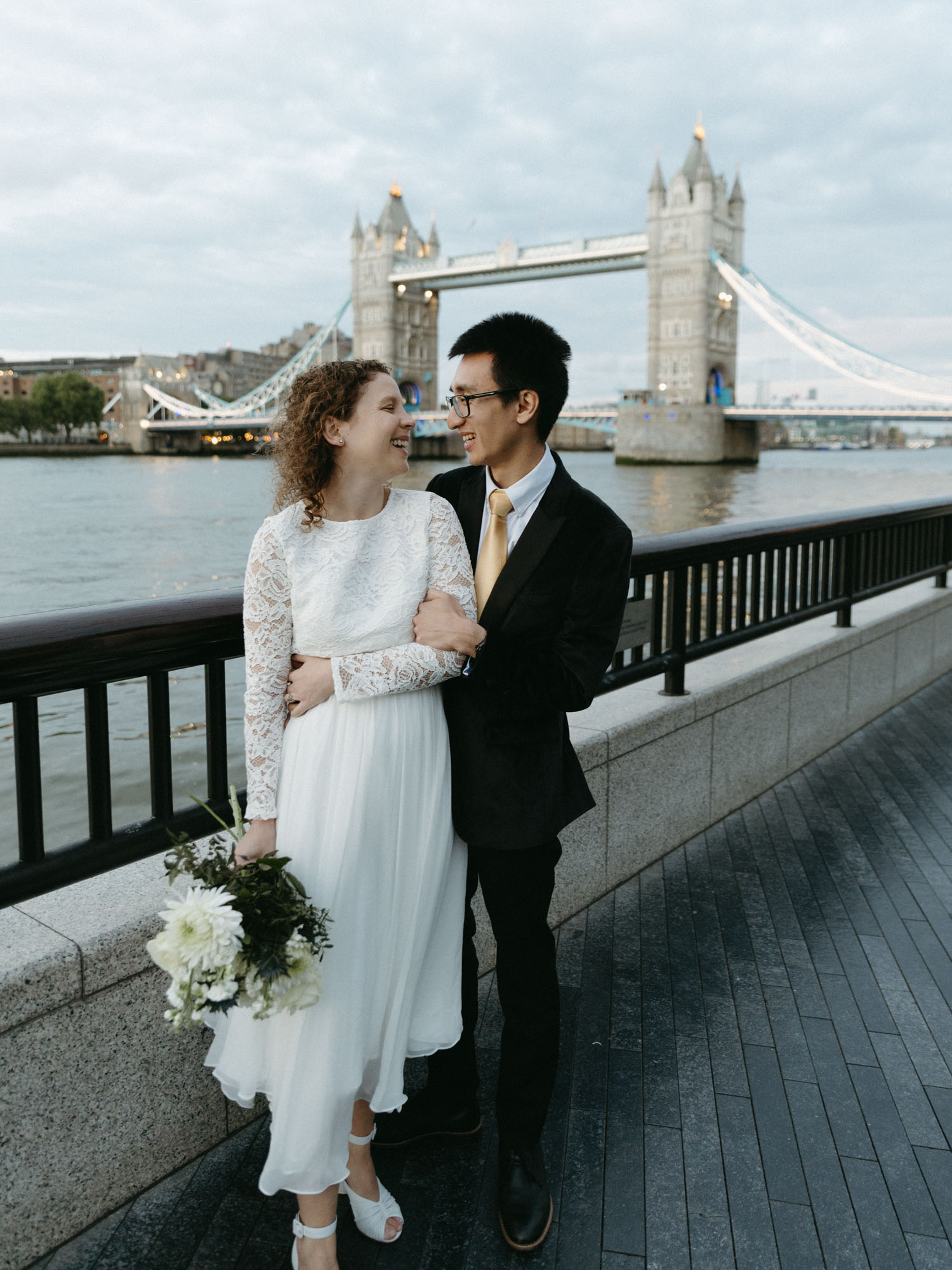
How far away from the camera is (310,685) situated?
145 cm

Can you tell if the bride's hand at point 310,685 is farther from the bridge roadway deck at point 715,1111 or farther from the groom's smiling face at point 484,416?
the bridge roadway deck at point 715,1111

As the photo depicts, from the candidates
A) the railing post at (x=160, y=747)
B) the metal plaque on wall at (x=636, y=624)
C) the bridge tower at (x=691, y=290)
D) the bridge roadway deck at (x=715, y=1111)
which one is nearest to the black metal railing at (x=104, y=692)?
the railing post at (x=160, y=747)

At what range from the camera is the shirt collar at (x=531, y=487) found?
1.66 m

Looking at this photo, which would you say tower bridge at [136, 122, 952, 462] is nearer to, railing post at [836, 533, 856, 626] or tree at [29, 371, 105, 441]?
tree at [29, 371, 105, 441]

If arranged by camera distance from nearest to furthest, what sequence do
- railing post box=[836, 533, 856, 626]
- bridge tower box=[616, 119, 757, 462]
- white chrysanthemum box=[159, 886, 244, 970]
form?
white chrysanthemum box=[159, 886, 244, 970] → railing post box=[836, 533, 856, 626] → bridge tower box=[616, 119, 757, 462]

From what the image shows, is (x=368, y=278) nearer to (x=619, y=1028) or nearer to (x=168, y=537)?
(x=168, y=537)

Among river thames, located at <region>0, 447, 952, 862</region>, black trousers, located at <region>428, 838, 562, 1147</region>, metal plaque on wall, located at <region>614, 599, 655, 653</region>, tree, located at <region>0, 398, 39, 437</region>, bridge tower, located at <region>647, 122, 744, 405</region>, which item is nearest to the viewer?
black trousers, located at <region>428, 838, 562, 1147</region>

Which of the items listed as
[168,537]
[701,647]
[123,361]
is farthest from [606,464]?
[123,361]

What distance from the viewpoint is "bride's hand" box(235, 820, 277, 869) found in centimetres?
145

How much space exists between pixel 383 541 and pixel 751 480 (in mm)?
42505

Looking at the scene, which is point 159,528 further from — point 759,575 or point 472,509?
point 472,509

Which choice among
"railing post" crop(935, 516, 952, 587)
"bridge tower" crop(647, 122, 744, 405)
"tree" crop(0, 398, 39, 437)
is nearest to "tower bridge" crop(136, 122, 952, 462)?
"bridge tower" crop(647, 122, 744, 405)

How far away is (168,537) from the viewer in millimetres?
20047

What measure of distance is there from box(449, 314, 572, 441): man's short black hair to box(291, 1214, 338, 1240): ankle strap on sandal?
1.17m
